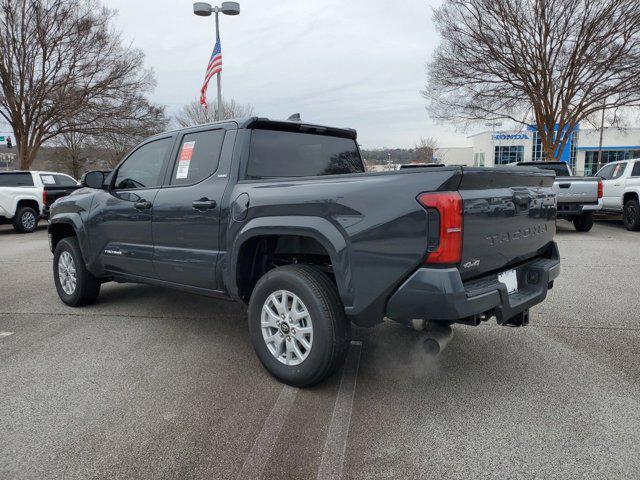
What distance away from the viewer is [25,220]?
13766 mm

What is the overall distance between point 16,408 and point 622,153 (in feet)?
225

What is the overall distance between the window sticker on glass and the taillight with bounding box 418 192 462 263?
7.56 feet

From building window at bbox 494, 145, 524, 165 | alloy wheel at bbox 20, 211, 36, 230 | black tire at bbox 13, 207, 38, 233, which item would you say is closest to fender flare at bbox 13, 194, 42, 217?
black tire at bbox 13, 207, 38, 233

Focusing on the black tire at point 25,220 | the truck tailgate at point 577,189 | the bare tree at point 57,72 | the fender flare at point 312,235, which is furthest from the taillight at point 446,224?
the bare tree at point 57,72

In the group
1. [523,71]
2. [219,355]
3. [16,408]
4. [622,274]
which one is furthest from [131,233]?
[523,71]

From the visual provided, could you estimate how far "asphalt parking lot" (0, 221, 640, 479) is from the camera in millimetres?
2600

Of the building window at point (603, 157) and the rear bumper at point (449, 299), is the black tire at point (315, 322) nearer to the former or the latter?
the rear bumper at point (449, 299)

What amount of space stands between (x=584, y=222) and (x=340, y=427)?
11292 mm

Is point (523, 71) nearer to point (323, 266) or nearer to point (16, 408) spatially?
point (323, 266)

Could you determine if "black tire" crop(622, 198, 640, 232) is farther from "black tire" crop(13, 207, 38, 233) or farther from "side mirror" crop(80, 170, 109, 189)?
"black tire" crop(13, 207, 38, 233)

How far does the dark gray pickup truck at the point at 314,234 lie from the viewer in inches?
112

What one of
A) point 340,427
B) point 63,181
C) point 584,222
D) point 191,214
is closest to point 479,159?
point 584,222

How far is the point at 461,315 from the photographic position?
281 centimetres

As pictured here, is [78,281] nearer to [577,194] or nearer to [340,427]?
[340,427]
